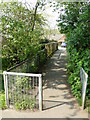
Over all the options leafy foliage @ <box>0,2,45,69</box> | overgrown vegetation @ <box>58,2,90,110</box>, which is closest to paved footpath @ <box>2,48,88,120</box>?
overgrown vegetation @ <box>58,2,90,110</box>

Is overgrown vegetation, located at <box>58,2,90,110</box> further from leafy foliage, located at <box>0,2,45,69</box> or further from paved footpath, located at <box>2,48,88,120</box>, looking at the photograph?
leafy foliage, located at <box>0,2,45,69</box>

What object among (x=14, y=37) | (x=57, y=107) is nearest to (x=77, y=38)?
(x=57, y=107)

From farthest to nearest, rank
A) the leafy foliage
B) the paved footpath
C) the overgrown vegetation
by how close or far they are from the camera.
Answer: the leafy foliage → the overgrown vegetation → the paved footpath

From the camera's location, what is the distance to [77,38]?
4332mm

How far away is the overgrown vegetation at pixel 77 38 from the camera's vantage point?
3963 mm

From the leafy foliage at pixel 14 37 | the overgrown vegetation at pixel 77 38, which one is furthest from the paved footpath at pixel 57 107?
the leafy foliage at pixel 14 37

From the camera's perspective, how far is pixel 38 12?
7426mm

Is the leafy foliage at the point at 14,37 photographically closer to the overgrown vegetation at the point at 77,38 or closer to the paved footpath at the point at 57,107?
the overgrown vegetation at the point at 77,38

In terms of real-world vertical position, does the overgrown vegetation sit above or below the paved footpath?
above

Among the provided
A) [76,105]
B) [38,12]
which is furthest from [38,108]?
[38,12]

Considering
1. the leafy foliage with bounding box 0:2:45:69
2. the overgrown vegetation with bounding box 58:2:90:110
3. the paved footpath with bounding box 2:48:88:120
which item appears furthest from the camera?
the leafy foliage with bounding box 0:2:45:69

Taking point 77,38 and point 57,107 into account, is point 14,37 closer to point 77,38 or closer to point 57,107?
point 77,38

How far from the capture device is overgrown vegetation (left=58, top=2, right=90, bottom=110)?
3.96 metres

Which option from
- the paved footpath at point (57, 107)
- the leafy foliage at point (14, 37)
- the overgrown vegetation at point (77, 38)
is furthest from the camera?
the leafy foliage at point (14, 37)
